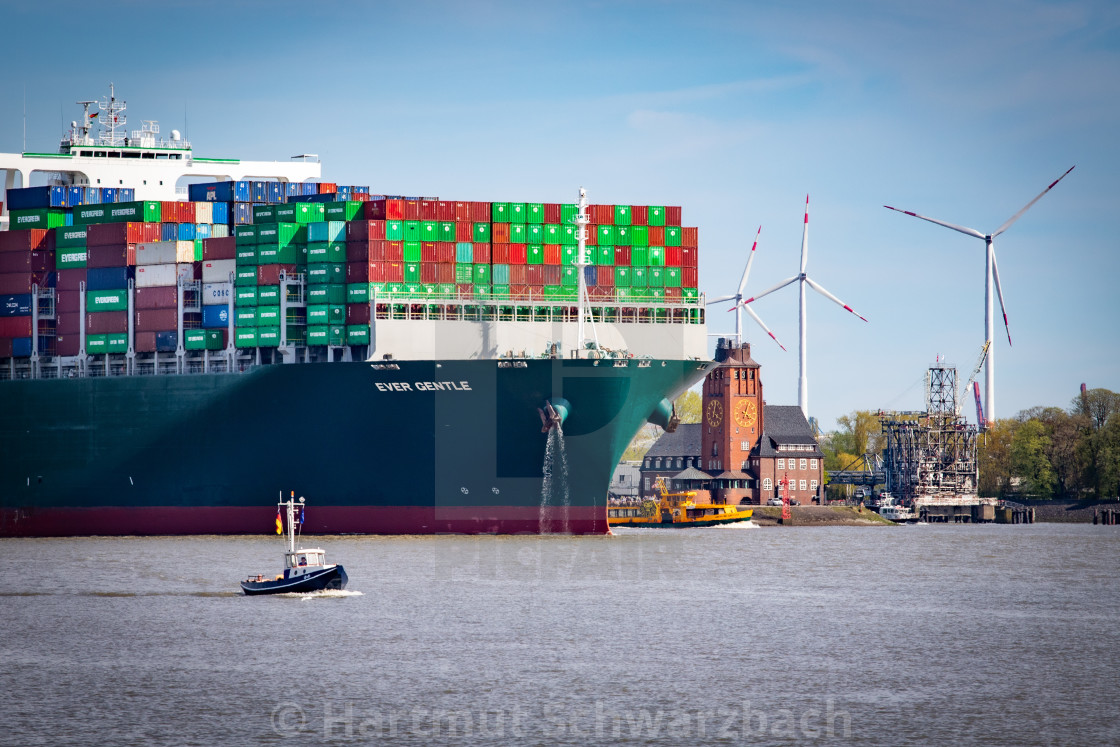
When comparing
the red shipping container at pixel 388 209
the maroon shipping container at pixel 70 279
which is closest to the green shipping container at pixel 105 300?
the maroon shipping container at pixel 70 279

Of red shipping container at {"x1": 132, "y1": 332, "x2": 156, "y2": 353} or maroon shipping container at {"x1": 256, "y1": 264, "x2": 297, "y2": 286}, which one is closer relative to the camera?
maroon shipping container at {"x1": 256, "y1": 264, "x2": 297, "y2": 286}

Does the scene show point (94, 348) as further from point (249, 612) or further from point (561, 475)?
point (249, 612)

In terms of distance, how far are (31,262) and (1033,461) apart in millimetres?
112077

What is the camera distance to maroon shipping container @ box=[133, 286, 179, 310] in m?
75.4

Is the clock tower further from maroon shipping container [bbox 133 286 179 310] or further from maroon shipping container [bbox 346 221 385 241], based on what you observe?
maroon shipping container [bbox 346 221 385 241]

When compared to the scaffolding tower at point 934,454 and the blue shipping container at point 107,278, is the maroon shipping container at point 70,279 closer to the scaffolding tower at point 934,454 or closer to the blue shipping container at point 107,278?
the blue shipping container at point 107,278

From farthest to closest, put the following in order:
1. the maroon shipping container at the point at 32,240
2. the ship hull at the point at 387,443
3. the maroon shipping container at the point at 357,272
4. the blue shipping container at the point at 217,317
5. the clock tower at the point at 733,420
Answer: the clock tower at the point at 733,420 < the maroon shipping container at the point at 32,240 < the blue shipping container at the point at 217,317 < the maroon shipping container at the point at 357,272 < the ship hull at the point at 387,443

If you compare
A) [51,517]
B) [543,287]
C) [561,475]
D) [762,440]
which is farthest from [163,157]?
[762,440]

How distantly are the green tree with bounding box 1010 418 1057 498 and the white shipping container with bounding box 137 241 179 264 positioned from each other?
10788cm

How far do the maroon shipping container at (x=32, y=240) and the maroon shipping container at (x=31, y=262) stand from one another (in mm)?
284

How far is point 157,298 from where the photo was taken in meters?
76.1

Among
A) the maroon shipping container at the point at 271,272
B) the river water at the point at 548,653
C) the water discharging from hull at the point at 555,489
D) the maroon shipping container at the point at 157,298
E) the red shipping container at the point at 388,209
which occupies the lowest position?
the river water at the point at 548,653

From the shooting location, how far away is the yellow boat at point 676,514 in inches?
4626

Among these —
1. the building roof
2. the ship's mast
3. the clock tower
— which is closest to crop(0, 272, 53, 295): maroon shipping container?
the ship's mast
